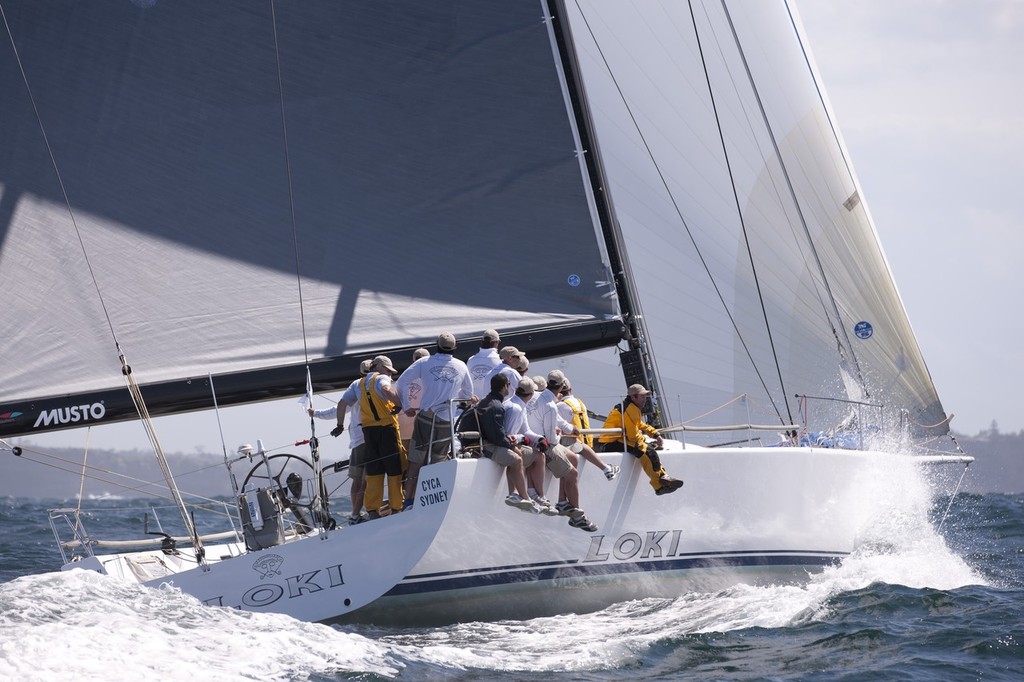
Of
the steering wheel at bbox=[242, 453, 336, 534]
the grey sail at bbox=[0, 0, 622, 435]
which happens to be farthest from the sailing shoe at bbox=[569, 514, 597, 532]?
the grey sail at bbox=[0, 0, 622, 435]

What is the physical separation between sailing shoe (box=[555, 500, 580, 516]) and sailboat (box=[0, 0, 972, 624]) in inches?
7.6

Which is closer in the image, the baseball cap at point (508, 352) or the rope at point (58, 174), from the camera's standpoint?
the baseball cap at point (508, 352)

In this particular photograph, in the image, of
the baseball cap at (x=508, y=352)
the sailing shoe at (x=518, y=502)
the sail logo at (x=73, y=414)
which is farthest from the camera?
the sail logo at (x=73, y=414)

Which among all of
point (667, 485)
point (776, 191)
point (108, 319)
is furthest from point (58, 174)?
point (776, 191)

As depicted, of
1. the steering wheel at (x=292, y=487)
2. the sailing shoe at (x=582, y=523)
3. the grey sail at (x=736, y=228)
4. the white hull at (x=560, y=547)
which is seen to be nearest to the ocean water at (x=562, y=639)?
the white hull at (x=560, y=547)

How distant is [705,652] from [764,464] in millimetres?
1966

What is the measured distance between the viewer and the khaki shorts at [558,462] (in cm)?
756

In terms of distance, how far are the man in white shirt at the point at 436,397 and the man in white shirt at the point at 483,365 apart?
486mm

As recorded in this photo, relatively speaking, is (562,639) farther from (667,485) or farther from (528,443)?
(667,485)

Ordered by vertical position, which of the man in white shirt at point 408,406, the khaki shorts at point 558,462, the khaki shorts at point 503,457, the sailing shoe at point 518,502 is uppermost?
the man in white shirt at point 408,406

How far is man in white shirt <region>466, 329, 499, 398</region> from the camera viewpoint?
27.2 ft

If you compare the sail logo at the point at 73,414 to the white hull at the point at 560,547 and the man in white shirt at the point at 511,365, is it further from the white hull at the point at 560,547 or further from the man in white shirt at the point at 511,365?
the man in white shirt at the point at 511,365

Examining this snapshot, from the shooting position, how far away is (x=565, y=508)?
7535 millimetres

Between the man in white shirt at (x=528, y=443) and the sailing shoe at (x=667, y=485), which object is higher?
the man in white shirt at (x=528, y=443)
